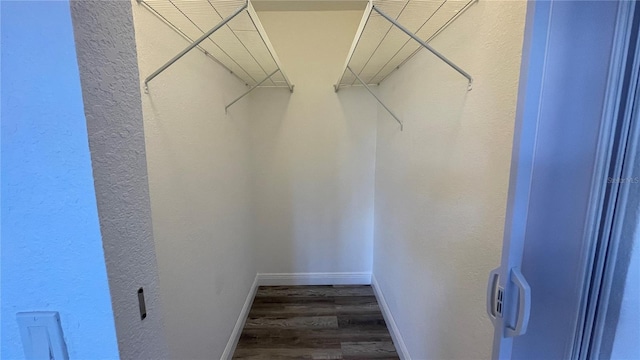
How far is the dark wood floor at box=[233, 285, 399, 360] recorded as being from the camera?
1814 millimetres

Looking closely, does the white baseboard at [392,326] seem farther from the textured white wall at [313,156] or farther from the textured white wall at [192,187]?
the textured white wall at [192,187]

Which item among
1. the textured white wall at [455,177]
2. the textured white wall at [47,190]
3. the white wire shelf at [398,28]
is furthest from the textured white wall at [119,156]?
the textured white wall at [455,177]

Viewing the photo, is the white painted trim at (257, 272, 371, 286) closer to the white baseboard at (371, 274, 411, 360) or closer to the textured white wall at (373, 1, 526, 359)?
the white baseboard at (371, 274, 411, 360)

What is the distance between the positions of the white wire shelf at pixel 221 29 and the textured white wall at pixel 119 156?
0.45m

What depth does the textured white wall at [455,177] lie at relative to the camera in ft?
2.54

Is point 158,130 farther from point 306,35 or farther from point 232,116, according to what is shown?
point 306,35

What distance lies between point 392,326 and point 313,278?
963mm

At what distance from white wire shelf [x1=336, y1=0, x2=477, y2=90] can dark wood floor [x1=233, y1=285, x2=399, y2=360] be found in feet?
6.29

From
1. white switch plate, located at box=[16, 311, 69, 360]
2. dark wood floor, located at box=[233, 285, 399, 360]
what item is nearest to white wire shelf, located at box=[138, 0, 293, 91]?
white switch plate, located at box=[16, 311, 69, 360]

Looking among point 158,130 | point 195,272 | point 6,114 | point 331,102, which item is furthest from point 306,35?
point 6,114

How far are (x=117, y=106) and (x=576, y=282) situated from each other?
3.09ft

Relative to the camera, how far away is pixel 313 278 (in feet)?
8.65

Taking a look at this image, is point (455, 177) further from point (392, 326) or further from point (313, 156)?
point (313, 156)

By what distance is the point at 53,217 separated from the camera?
0.41 metres
